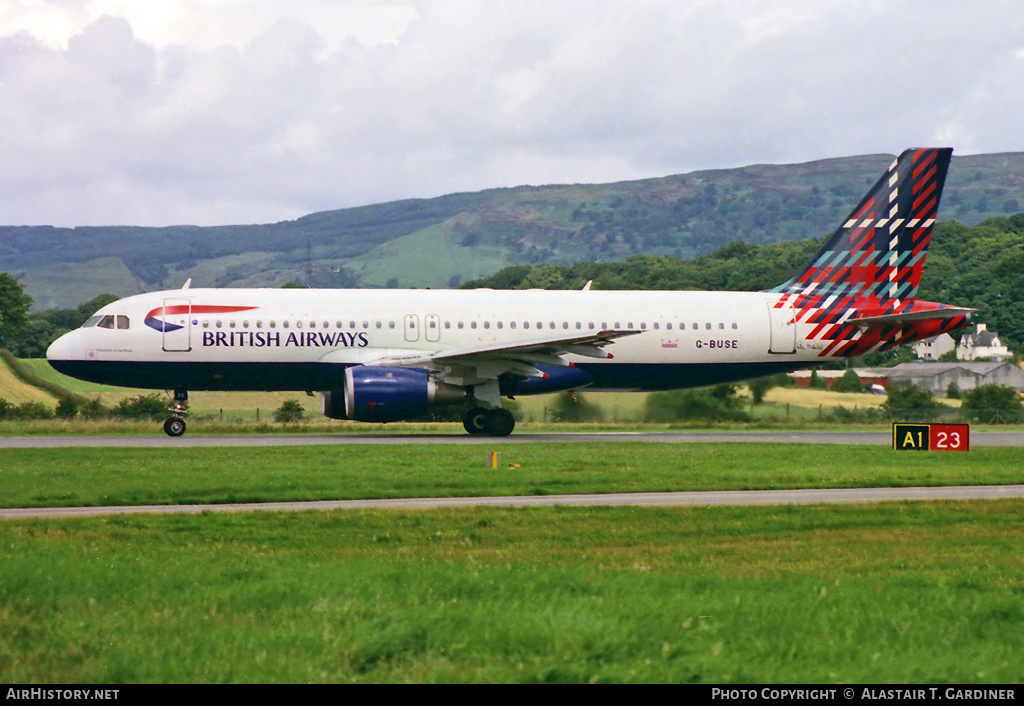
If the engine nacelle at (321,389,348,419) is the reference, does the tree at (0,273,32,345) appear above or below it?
above

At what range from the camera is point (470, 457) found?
88.2 feet

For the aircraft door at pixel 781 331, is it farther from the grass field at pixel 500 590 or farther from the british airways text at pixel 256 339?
the grass field at pixel 500 590

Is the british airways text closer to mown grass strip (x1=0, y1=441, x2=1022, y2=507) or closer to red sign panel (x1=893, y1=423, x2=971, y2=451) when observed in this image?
mown grass strip (x1=0, y1=441, x2=1022, y2=507)

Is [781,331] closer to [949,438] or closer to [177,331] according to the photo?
[949,438]

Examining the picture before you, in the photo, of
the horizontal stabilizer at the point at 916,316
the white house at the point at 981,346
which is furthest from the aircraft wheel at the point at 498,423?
the white house at the point at 981,346

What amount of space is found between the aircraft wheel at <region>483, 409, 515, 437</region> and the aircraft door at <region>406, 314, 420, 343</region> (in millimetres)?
3092

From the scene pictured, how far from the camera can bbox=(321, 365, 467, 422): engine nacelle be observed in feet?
Result: 109

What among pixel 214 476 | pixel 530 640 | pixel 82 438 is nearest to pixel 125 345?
pixel 82 438

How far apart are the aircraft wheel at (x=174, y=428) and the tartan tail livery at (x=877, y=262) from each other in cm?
1811

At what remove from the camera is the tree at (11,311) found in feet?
279

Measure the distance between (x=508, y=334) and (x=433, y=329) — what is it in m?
2.22

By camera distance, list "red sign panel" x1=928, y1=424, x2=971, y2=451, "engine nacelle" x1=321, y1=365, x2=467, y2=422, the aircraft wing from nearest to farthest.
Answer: "red sign panel" x1=928, y1=424, x2=971, y2=451, "engine nacelle" x1=321, y1=365, x2=467, y2=422, the aircraft wing

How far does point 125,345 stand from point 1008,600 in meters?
28.4

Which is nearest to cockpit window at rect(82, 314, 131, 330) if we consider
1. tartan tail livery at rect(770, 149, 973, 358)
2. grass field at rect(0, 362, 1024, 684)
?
grass field at rect(0, 362, 1024, 684)
